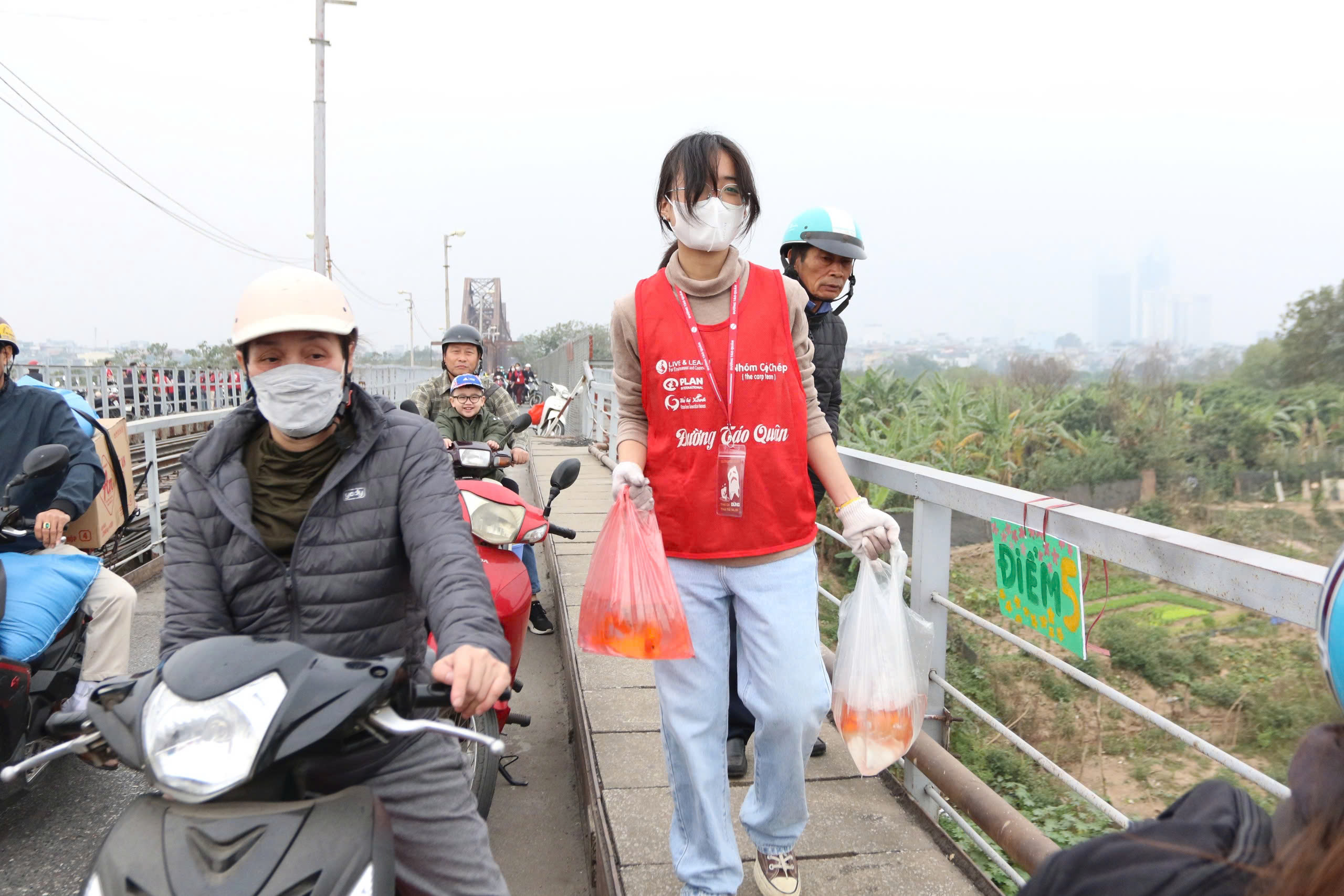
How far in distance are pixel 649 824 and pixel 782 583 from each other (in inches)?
42.5

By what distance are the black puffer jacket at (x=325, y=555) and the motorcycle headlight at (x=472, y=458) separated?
2444 mm

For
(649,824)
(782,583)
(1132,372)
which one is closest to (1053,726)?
(649,824)

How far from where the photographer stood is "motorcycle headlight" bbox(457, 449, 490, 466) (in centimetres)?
433

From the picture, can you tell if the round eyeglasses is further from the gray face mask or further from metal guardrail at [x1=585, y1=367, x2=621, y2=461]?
metal guardrail at [x1=585, y1=367, x2=621, y2=461]

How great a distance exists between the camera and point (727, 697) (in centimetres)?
226

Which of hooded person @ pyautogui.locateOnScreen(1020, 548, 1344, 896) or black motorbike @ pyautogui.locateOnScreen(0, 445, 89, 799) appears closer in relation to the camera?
hooded person @ pyautogui.locateOnScreen(1020, 548, 1344, 896)

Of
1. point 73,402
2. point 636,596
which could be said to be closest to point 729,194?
point 636,596

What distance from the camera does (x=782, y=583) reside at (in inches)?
87.2

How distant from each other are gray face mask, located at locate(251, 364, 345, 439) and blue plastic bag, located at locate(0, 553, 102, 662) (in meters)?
1.71

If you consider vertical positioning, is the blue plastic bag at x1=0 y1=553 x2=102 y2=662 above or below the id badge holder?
below

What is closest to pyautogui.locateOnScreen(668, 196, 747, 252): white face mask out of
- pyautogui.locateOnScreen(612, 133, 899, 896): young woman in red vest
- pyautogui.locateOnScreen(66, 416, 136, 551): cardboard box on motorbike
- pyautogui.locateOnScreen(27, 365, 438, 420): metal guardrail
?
pyautogui.locateOnScreen(612, 133, 899, 896): young woman in red vest

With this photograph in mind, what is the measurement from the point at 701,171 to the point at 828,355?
1.12 metres

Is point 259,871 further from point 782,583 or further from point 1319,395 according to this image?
point 1319,395

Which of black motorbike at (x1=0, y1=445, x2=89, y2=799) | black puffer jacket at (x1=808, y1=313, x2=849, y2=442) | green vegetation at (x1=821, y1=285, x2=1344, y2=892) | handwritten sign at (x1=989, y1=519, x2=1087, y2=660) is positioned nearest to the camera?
handwritten sign at (x1=989, y1=519, x2=1087, y2=660)
